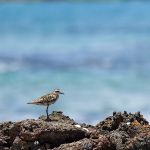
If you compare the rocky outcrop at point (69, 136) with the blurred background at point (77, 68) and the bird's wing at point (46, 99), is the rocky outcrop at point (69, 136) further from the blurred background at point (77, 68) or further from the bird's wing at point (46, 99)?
the blurred background at point (77, 68)

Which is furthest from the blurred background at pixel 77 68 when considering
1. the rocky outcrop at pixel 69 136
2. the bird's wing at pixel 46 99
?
the rocky outcrop at pixel 69 136

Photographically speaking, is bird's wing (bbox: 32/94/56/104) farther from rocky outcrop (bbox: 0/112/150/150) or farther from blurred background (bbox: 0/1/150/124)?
blurred background (bbox: 0/1/150/124)

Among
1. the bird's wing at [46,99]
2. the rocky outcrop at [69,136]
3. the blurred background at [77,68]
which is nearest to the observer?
the rocky outcrop at [69,136]

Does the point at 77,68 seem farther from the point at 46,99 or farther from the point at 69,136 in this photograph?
the point at 69,136

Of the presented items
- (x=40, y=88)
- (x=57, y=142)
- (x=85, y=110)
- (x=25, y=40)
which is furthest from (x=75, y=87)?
(x=25, y=40)

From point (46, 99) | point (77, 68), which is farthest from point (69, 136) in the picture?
point (77, 68)

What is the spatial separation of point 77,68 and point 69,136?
3304cm

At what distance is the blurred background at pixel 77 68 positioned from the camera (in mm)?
27606

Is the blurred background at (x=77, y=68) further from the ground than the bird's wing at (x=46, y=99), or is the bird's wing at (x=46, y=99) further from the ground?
the blurred background at (x=77, y=68)

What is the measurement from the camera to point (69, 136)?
29.9ft

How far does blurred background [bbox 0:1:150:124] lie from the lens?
27606mm

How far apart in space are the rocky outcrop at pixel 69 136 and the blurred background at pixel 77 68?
11.5m

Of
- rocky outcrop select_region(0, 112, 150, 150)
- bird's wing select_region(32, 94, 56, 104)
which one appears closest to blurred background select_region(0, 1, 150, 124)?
bird's wing select_region(32, 94, 56, 104)

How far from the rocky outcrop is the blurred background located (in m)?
11.5
